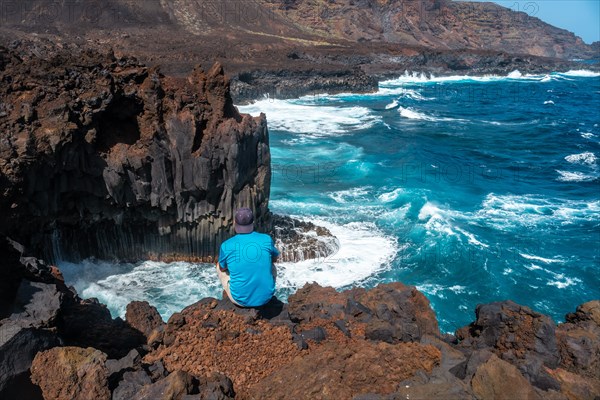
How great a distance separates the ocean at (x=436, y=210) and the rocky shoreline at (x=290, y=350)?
5053 mm

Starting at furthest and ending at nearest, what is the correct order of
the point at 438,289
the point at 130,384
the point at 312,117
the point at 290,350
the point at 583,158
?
the point at 312,117, the point at 583,158, the point at 438,289, the point at 290,350, the point at 130,384

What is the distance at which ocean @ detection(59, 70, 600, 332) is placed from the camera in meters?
12.9

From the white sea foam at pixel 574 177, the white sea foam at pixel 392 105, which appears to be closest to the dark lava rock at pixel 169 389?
the white sea foam at pixel 574 177

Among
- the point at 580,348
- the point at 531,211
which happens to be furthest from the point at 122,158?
the point at 531,211

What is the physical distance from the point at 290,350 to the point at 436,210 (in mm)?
14558

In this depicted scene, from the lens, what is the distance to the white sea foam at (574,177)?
23.8m

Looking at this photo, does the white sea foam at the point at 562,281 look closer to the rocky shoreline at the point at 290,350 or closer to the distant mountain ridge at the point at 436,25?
the rocky shoreline at the point at 290,350

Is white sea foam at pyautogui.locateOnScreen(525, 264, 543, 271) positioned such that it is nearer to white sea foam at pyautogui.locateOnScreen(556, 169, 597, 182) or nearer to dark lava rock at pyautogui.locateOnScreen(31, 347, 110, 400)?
white sea foam at pyautogui.locateOnScreen(556, 169, 597, 182)

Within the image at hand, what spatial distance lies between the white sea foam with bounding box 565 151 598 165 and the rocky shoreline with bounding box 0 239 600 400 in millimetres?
24085

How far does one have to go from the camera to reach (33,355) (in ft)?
15.9

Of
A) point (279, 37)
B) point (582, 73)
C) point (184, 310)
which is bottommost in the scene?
point (184, 310)

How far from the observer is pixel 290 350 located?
224 inches

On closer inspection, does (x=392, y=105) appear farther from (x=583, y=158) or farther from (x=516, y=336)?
(x=516, y=336)

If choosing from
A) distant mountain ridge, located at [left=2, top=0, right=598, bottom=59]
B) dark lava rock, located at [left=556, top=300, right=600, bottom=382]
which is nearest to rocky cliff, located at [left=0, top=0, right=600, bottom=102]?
distant mountain ridge, located at [left=2, top=0, right=598, bottom=59]
